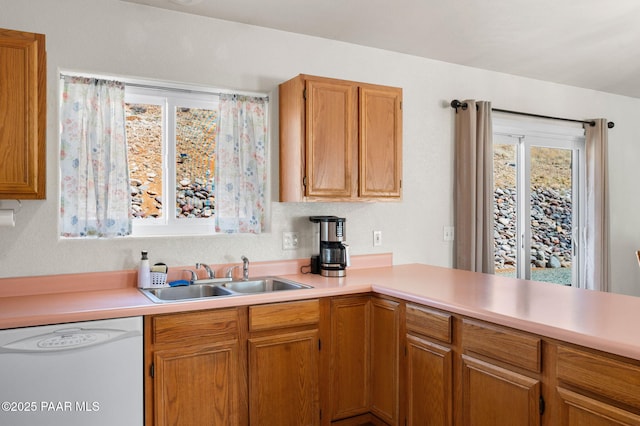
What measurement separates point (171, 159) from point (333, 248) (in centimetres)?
112

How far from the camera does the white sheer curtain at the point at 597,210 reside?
14.4 feet

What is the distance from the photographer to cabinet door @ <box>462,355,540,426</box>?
1.79 metres

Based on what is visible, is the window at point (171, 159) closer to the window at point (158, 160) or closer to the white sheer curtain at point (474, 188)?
the window at point (158, 160)

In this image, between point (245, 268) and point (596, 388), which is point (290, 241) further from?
point (596, 388)

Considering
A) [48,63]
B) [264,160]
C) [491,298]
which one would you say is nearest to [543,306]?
[491,298]

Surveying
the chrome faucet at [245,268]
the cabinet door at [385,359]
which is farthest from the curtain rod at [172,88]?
the cabinet door at [385,359]

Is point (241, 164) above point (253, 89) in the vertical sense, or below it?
below

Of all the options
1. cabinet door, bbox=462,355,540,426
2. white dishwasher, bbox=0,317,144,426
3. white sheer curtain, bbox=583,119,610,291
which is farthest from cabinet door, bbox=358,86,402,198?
white sheer curtain, bbox=583,119,610,291

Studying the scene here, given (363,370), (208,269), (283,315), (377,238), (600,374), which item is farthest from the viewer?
(377,238)

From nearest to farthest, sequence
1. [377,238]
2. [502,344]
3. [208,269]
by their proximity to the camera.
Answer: [502,344] → [208,269] → [377,238]

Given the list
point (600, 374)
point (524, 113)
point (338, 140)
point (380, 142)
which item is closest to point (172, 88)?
point (338, 140)

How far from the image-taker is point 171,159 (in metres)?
2.88

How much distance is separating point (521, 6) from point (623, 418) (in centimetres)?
219

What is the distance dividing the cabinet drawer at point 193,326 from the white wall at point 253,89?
2.10 feet
